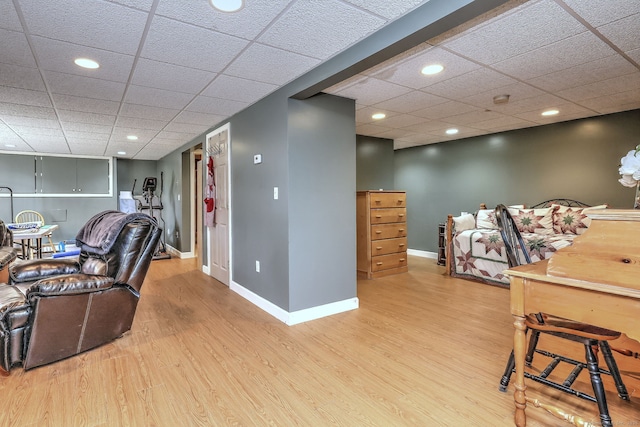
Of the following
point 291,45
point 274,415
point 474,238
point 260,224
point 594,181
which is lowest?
point 274,415

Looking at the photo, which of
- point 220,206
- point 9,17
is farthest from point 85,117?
point 9,17

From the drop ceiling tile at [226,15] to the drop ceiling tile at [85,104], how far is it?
2052 millimetres

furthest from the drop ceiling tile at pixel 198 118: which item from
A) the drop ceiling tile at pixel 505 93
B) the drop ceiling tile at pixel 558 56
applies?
the drop ceiling tile at pixel 558 56

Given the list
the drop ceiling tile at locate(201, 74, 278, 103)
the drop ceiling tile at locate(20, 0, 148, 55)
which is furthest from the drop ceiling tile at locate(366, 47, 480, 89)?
the drop ceiling tile at locate(20, 0, 148, 55)

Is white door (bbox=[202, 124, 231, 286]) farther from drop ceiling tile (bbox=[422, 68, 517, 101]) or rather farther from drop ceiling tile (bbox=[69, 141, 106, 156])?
drop ceiling tile (bbox=[69, 141, 106, 156])

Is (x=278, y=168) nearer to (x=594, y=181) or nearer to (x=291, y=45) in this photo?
(x=291, y=45)

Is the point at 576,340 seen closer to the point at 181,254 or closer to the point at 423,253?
the point at 423,253

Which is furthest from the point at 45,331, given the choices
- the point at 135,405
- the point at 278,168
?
the point at 278,168

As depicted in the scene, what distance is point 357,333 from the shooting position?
2.72 metres

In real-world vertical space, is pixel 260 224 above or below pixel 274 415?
above

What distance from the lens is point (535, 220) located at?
14.6 feet

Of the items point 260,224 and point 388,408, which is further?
point 260,224

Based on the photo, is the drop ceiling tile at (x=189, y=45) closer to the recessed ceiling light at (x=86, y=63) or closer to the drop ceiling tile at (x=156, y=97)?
the recessed ceiling light at (x=86, y=63)

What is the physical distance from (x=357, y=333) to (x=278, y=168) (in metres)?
1.61
